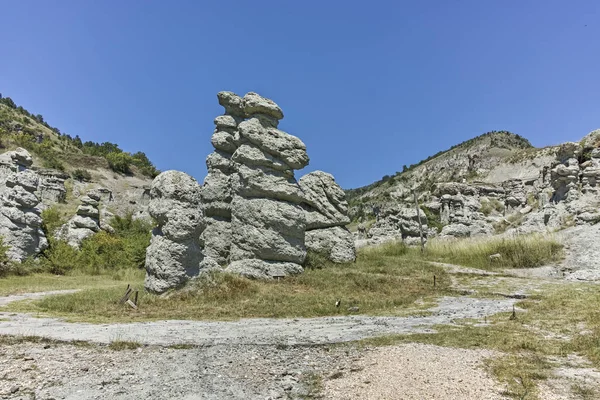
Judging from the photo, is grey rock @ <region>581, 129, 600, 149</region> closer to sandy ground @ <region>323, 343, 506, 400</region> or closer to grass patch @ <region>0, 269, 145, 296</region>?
sandy ground @ <region>323, 343, 506, 400</region>

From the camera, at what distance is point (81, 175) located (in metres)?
51.1

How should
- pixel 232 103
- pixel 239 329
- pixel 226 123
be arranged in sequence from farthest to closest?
1. pixel 232 103
2. pixel 226 123
3. pixel 239 329

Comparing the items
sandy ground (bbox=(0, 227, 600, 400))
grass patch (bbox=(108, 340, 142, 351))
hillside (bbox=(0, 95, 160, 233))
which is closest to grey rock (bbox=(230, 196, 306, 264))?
sandy ground (bbox=(0, 227, 600, 400))

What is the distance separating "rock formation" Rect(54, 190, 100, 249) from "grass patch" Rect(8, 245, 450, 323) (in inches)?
657

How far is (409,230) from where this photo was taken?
2672cm

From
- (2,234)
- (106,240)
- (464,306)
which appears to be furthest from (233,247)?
(106,240)

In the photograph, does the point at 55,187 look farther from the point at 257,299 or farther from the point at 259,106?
the point at 257,299

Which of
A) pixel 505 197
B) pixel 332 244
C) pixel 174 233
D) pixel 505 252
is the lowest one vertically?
pixel 505 252

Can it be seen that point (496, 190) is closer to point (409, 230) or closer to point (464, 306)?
point (409, 230)

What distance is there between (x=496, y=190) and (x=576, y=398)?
4491cm

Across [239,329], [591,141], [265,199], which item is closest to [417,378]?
[239,329]

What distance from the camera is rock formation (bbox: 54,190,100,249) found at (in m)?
25.8

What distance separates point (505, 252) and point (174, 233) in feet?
48.5

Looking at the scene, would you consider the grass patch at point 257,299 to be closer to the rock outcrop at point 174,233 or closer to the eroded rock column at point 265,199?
the rock outcrop at point 174,233
